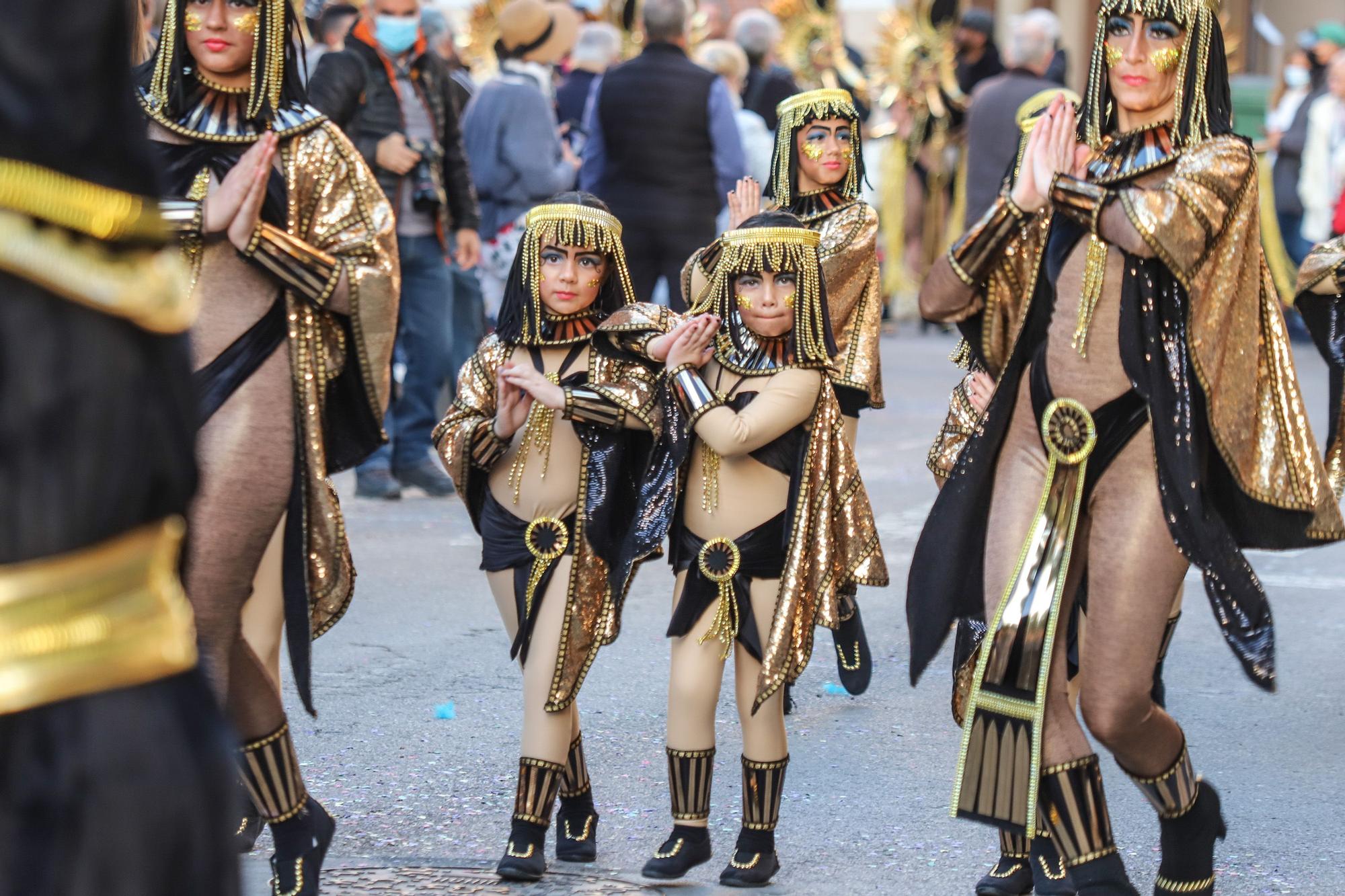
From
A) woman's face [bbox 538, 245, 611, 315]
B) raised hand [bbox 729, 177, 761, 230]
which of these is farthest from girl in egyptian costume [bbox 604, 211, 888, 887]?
raised hand [bbox 729, 177, 761, 230]

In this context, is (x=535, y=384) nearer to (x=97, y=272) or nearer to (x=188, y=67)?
(x=188, y=67)

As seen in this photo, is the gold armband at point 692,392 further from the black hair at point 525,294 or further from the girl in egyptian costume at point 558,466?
the black hair at point 525,294

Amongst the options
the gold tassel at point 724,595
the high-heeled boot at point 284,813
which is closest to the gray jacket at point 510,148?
the gold tassel at point 724,595

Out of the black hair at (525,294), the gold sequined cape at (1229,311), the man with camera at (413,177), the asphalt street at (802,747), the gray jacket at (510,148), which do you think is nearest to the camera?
the gold sequined cape at (1229,311)

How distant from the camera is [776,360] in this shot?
452 centimetres

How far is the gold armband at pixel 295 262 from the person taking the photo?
153 inches

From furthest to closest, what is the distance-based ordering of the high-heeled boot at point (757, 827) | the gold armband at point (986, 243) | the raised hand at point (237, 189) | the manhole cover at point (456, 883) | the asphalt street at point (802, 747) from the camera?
the asphalt street at point (802, 747) → the high-heeled boot at point (757, 827) → the manhole cover at point (456, 883) → the gold armband at point (986, 243) → the raised hand at point (237, 189)

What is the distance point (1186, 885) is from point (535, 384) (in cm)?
179

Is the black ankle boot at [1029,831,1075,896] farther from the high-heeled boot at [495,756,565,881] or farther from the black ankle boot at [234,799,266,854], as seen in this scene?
the black ankle boot at [234,799,266,854]

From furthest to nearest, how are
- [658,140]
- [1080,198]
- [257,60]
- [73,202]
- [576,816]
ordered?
[658,140]
[576,816]
[257,60]
[1080,198]
[73,202]

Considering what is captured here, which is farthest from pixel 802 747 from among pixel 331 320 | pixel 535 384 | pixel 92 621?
pixel 92 621

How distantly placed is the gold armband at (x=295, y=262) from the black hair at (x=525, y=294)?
0.70 metres

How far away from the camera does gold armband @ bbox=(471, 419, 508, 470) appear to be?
454 centimetres

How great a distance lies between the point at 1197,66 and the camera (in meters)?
3.93
